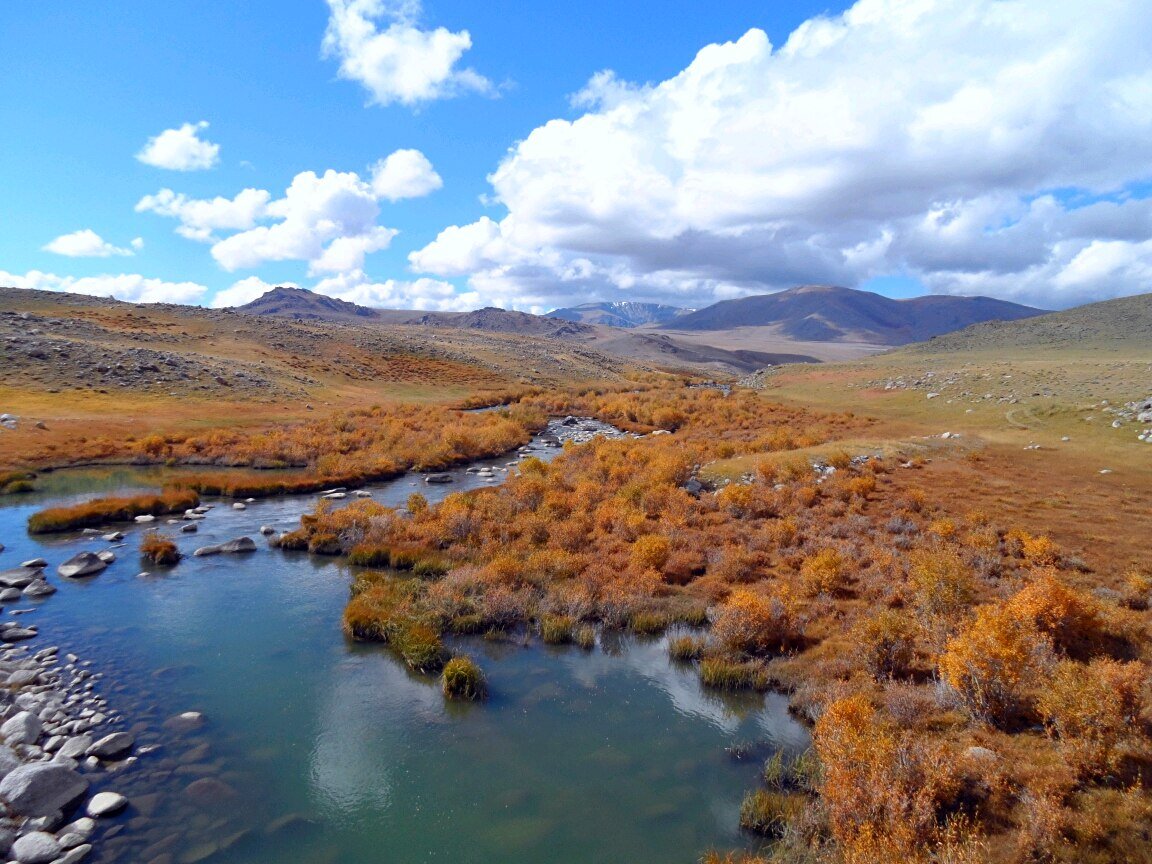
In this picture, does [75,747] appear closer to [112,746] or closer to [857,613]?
[112,746]

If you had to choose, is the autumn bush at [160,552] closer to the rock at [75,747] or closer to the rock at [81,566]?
the rock at [81,566]

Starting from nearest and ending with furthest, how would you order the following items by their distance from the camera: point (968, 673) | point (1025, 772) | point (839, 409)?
point (1025, 772)
point (968, 673)
point (839, 409)

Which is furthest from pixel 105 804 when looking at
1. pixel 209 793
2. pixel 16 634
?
pixel 16 634

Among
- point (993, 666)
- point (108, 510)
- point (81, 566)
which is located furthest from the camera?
point (108, 510)

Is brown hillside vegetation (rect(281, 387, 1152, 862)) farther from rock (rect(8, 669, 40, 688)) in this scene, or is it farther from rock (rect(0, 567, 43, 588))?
rock (rect(0, 567, 43, 588))

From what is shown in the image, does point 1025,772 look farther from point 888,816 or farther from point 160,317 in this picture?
point 160,317

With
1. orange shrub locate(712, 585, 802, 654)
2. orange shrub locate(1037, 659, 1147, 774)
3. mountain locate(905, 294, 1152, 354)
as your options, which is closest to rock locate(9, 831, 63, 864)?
orange shrub locate(712, 585, 802, 654)

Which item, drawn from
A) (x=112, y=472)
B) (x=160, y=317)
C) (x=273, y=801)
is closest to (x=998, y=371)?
(x=273, y=801)
